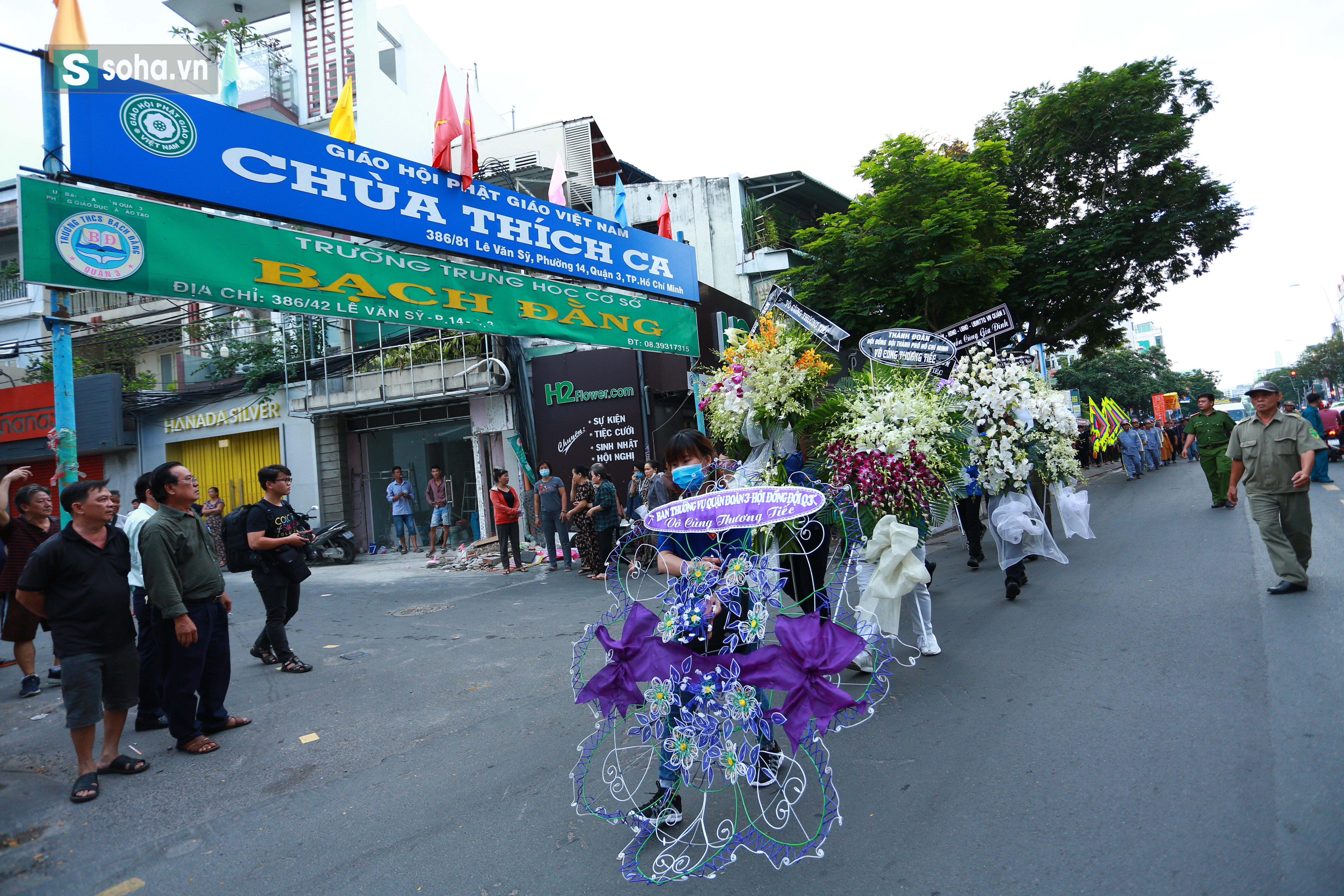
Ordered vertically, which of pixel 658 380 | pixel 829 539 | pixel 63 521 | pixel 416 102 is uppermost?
pixel 416 102

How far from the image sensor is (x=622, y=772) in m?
3.81

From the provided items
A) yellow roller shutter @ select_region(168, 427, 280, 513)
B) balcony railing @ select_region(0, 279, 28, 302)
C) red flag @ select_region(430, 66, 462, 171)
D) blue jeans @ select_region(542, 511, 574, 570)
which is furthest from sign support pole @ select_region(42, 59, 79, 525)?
balcony railing @ select_region(0, 279, 28, 302)

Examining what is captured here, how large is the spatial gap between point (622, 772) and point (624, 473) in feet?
37.8

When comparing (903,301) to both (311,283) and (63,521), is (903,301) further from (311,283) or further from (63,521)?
(63,521)

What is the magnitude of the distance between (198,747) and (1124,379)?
4618 cm

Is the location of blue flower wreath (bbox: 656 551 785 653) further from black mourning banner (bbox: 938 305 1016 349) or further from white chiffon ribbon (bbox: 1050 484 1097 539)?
black mourning banner (bbox: 938 305 1016 349)

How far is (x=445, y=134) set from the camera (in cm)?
938

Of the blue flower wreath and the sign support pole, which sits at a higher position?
the sign support pole

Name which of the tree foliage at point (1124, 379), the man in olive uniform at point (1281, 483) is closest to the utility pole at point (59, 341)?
the man in olive uniform at point (1281, 483)

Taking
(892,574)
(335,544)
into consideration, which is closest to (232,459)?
(335,544)

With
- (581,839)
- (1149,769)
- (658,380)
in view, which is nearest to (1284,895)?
(1149,769)

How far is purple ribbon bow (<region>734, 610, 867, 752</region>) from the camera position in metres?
2.80

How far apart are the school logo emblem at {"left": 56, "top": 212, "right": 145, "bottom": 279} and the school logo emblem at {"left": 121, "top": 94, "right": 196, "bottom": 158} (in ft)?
3.03

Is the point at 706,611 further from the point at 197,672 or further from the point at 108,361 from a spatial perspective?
the point at 108,361
